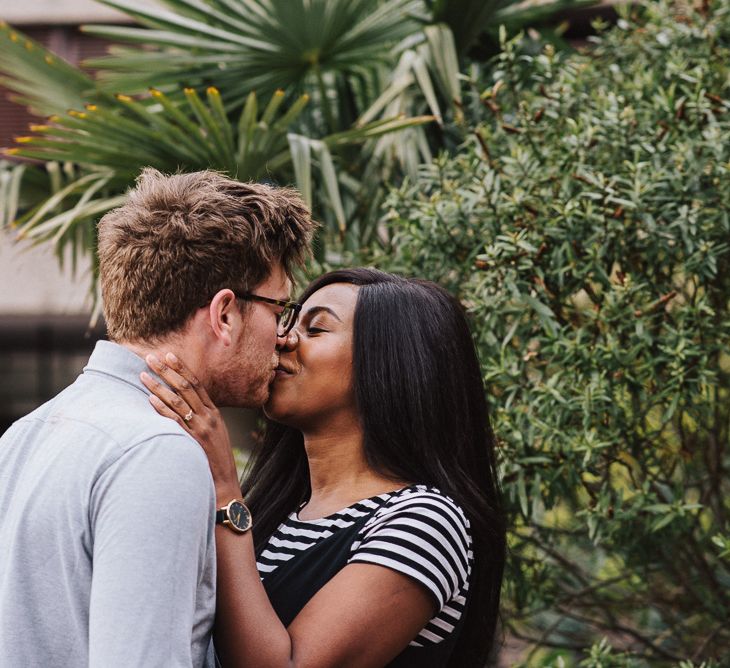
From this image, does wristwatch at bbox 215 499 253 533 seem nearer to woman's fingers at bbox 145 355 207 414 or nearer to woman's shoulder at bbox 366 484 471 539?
woman's fingers at bbox 145 355 207 414

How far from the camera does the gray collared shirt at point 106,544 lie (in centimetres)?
156

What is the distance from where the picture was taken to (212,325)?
194 centimetres

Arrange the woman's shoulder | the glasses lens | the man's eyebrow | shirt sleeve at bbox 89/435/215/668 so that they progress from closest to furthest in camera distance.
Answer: shirt sleeve at bbox 89/435/215/668 < the woman's shoulder < the glasses lens < the man's eyebrow

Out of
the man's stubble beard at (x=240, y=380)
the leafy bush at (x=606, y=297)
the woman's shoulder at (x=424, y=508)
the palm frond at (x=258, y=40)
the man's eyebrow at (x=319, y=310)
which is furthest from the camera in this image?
the palm frond at (x=258, y=40)

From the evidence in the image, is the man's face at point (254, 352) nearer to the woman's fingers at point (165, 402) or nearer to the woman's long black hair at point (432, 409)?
the woman's fingers at point (165, 402)

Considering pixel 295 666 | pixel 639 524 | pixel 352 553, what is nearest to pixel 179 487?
pixel 295 666

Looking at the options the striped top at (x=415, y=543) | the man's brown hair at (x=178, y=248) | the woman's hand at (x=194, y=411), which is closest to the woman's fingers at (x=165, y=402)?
the woman's hand at (x=194, y=411)

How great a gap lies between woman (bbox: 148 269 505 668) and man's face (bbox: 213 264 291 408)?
2.3 inches

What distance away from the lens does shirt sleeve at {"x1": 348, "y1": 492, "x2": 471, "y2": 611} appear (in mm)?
2150

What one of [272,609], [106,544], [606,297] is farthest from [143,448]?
[606,297]

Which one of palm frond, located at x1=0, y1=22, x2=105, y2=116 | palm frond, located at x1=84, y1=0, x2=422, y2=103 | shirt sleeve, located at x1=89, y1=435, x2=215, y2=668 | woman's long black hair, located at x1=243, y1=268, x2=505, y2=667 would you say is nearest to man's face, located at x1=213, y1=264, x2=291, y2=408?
shirt sleeve, located at x1=89, y1=435, x2=215, y2=668

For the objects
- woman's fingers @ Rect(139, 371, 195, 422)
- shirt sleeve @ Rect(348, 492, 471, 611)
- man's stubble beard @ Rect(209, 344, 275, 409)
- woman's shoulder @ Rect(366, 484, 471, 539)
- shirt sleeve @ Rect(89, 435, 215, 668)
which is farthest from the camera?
woman's shoulder @ Rect(366, 484, 471, 539)

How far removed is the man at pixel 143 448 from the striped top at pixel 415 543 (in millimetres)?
407

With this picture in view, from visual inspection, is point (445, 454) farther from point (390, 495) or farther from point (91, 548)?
point (91, 548)
